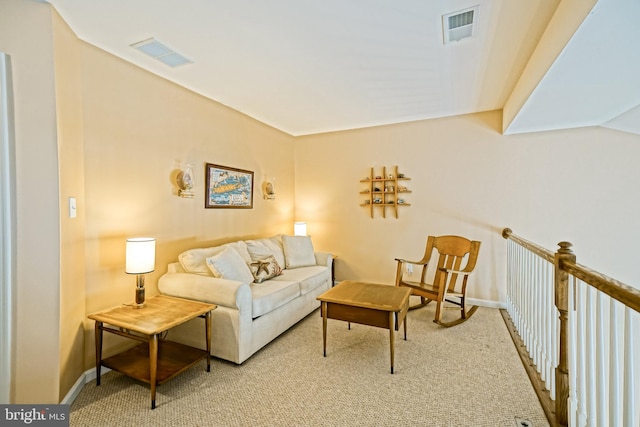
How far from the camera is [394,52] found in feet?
7.93

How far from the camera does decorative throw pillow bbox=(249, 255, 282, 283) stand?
10.4 feet

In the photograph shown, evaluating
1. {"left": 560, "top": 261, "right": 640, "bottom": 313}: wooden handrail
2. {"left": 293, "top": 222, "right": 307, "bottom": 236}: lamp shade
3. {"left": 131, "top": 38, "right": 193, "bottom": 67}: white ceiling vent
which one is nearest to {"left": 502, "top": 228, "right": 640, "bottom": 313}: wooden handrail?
{"left": 560, "top": 261, "right": 640, "bottom": 313}: wooden handrail

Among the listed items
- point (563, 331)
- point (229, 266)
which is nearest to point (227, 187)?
point (229, 266)

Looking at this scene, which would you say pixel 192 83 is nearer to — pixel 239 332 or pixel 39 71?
pixel 39 71

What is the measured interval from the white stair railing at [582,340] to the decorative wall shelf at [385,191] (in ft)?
6.30

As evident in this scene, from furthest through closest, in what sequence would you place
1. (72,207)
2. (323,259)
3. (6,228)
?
(323,259) < (72,207) < (6,228)

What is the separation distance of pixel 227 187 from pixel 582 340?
11.4 feet

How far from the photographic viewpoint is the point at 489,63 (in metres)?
2.60

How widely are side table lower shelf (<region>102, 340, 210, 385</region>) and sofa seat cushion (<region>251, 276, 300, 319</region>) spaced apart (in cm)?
55

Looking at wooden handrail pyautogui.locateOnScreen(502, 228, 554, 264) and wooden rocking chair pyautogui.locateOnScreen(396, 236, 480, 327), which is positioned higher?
wooden handrail pyautogui.locateOnScreen(502, 228, 554, 264)

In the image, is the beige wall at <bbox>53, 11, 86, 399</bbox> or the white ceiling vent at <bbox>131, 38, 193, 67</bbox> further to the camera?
the white ceiling vent at <bbox>131, 38, 193, 67</bbox>

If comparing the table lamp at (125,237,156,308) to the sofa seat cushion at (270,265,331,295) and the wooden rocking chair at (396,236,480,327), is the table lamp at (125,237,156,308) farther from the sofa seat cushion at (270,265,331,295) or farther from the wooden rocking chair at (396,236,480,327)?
the wooden rocking chair at (396,236,480,327)

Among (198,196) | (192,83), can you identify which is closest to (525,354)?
(198,196)

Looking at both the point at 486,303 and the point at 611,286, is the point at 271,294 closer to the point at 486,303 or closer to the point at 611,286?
the point at 611,286
